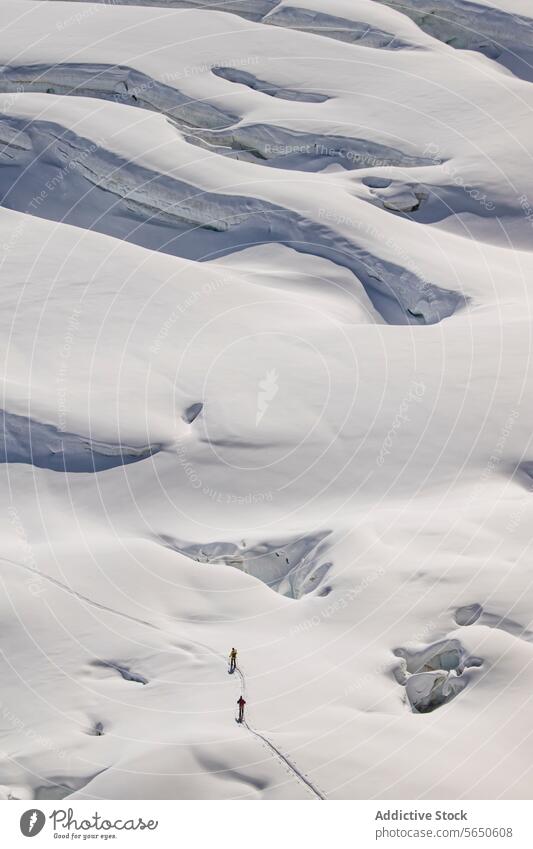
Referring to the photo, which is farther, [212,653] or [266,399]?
[266,399]

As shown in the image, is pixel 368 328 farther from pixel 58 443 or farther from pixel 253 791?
pixel 253 791

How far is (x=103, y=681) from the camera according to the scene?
1383 inches

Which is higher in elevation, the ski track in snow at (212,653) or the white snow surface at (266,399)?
the white snow surface at (266,399)

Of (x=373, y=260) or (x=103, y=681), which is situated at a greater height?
(x=373, y=260)

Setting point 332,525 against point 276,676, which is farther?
point 332,525

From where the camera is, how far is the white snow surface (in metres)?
32.8

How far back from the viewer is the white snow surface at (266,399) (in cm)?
3281

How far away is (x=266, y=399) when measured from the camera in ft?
145

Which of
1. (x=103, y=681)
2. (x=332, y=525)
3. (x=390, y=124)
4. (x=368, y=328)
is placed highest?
(x=390, y=124)

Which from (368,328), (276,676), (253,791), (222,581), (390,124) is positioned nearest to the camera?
(253,791)

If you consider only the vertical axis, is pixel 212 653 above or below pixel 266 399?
below

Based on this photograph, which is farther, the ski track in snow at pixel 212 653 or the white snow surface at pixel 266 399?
the white snow surface at pixel 266 399

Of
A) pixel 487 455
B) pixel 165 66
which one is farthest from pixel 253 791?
pixel 165 66

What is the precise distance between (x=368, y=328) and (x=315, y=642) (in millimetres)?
14437
